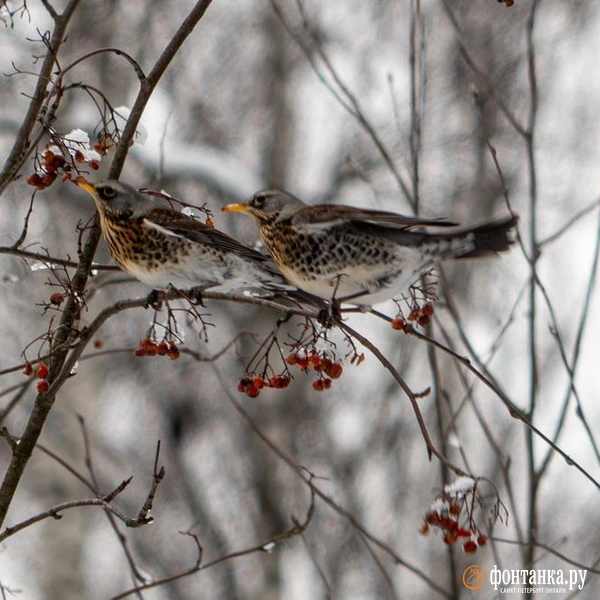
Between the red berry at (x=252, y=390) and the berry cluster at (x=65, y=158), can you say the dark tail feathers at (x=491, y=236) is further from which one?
the berry cluster at (x=65, y=158)

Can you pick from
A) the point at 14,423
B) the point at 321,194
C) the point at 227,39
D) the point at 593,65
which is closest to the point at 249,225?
the point at 321,194

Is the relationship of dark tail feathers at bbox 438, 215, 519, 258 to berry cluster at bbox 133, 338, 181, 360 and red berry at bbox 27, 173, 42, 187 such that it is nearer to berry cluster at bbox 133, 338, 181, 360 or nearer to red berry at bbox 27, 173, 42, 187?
berry cluster at bbox 133, 338, 181, 360

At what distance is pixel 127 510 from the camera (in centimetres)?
937

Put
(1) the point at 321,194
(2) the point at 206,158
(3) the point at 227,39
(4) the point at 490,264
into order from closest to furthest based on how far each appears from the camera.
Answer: (2) the point at 206,158, (1) the point at 321,194, (3) the point at 227,39, (4) the point at 490,264

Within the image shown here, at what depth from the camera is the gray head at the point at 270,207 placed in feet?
9.05

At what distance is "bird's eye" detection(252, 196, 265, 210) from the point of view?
2.83 metres

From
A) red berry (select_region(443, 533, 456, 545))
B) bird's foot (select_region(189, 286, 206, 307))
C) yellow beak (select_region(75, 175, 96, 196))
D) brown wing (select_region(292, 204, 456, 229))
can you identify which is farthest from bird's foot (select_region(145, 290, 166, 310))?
red berry (select_region(443, 533, 456, 545))

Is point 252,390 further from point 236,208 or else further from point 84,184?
point 84,184

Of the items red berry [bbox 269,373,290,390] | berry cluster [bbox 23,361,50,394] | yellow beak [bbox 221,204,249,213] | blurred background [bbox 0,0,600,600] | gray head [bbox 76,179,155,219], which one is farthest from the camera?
blurred background [bbox 0,0,600,600]

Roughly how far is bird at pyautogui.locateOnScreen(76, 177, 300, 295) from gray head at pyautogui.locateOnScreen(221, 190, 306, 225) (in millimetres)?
121

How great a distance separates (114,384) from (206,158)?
3.81 metres

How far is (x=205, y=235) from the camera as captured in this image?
107 inches

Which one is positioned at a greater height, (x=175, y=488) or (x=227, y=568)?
(x=175, y=488)

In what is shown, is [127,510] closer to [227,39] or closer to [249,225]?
[249,225]
